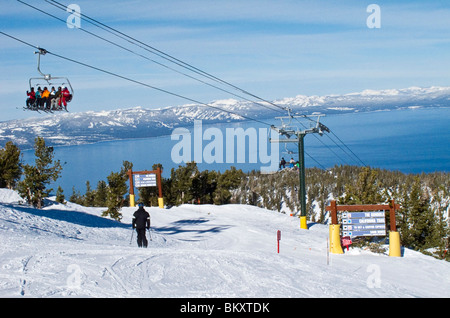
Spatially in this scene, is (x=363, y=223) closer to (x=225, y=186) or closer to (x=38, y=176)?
(x=38, y=176)

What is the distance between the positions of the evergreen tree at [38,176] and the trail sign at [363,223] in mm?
16961

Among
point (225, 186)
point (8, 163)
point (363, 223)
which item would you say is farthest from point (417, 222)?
point (8, 163)

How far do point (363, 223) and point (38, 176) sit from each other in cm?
1818

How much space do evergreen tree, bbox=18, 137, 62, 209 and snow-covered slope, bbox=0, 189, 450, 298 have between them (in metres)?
9.17

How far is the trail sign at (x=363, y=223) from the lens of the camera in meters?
A: 16.0

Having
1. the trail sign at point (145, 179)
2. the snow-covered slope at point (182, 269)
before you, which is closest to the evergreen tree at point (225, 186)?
the trail sign at point (145, 179)

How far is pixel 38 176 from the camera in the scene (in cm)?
2592

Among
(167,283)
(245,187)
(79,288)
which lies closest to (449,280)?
(167,283)

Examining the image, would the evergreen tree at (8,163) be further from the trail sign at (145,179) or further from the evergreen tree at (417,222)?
the evergreen tree at (417,222)

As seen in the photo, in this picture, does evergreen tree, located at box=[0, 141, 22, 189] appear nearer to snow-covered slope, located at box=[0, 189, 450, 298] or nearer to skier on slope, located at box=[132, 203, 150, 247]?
snow-covered slope, located at box=[0, 189, 450, 298]

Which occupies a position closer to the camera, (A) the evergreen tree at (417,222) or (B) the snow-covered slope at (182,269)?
(B) the snow-covered slope at (182,269)

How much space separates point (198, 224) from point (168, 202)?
22.5m
